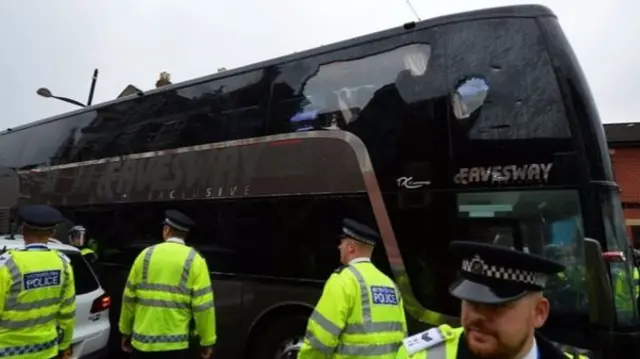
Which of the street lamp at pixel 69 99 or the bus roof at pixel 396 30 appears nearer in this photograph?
the bus roof at pixel 396 30

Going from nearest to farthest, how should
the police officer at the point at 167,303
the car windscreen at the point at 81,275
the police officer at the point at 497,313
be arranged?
1. the police officer at the point at 497,313
2. the police officer at the point at 167,303
3. the car windscreen at the point at 81,275

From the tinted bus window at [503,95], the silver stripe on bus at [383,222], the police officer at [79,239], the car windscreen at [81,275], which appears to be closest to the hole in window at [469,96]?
the tinted bus window at [503,95]

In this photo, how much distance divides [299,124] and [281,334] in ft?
7.20

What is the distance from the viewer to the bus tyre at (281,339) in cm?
490

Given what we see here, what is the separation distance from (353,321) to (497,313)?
1.50 meters

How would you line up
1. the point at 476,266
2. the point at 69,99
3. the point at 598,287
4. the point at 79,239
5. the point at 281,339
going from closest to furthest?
1. the point at 476,266
2. the point at 598,287
3. the point at 281,339
4. the point at 79,239
5. the point at 69,99

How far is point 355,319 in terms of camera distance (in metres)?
2.83

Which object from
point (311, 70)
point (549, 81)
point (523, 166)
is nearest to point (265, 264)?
point (311, 70)

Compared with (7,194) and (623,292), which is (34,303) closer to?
(623,292)

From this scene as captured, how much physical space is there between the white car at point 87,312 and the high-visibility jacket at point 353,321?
2.87 metres

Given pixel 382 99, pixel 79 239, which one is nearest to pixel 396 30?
pixel 382 99

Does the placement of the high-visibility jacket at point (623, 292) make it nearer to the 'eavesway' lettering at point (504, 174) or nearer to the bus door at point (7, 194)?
the 'eavesway' lettering at point (504, 174)

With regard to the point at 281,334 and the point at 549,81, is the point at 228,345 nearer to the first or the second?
the point at 281,334

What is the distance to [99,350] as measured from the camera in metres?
4.95
